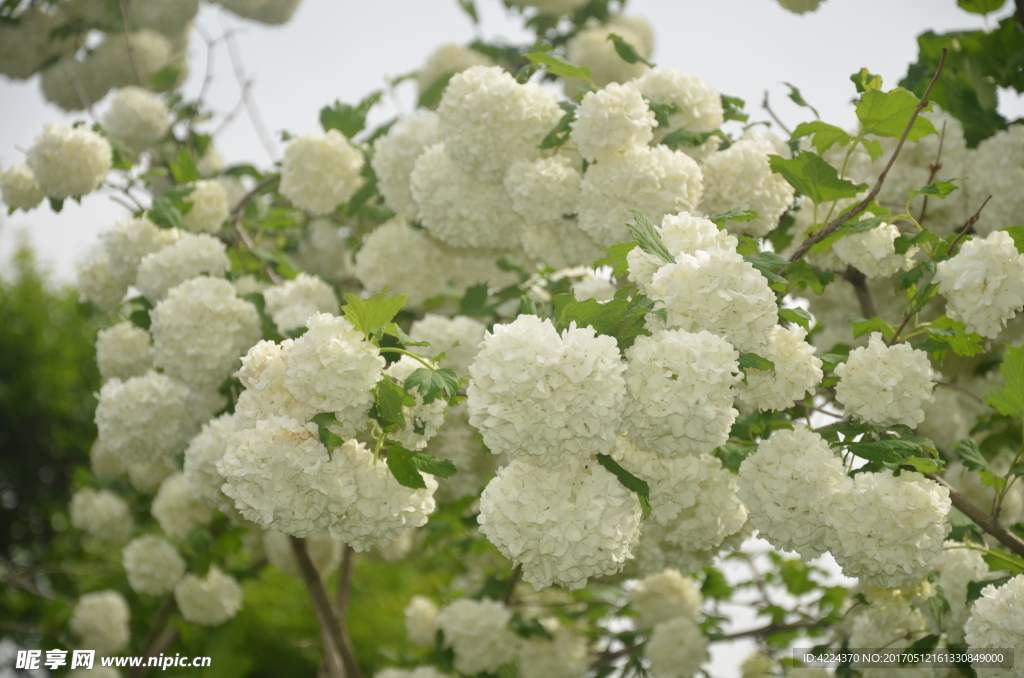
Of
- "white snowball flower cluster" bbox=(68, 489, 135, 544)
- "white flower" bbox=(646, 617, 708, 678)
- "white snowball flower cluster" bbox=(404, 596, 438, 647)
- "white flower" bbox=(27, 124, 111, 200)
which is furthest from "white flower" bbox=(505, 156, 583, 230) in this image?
"white snowball flower cluster" bbox=(68, 489, 135, 544)

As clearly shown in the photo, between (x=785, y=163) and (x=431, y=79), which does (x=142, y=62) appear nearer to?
(x=431, y=79)

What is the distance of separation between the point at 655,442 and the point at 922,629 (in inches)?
52.2

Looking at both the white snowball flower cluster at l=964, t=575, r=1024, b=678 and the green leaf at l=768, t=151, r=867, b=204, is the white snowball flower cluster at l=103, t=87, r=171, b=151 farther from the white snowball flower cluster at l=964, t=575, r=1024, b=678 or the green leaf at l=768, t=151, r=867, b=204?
the white snowball flower cluster at l=964, t=575, r=1024, b=678

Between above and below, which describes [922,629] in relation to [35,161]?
below

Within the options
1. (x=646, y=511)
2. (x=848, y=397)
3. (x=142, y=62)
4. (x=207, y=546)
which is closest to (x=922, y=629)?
(x=848, y=397)

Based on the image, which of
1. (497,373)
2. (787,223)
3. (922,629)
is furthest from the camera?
(787,223)

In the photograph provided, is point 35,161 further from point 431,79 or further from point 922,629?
point 922,629

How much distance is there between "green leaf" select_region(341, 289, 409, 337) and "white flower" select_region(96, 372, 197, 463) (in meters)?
1.09

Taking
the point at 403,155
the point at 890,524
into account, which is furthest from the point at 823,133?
the point at 403,155

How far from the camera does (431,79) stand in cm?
365

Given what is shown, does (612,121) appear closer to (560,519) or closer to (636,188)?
(636,188)

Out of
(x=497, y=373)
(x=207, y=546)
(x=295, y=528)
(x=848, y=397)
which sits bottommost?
(x=207, y=546)

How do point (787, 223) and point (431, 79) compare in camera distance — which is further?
point (431, 79)

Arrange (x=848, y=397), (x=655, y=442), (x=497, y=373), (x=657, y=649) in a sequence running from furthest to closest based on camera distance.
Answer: (x=657, y=649) → (x=848, y=397) → (x=655, y=442) → (x=497, y=373)
